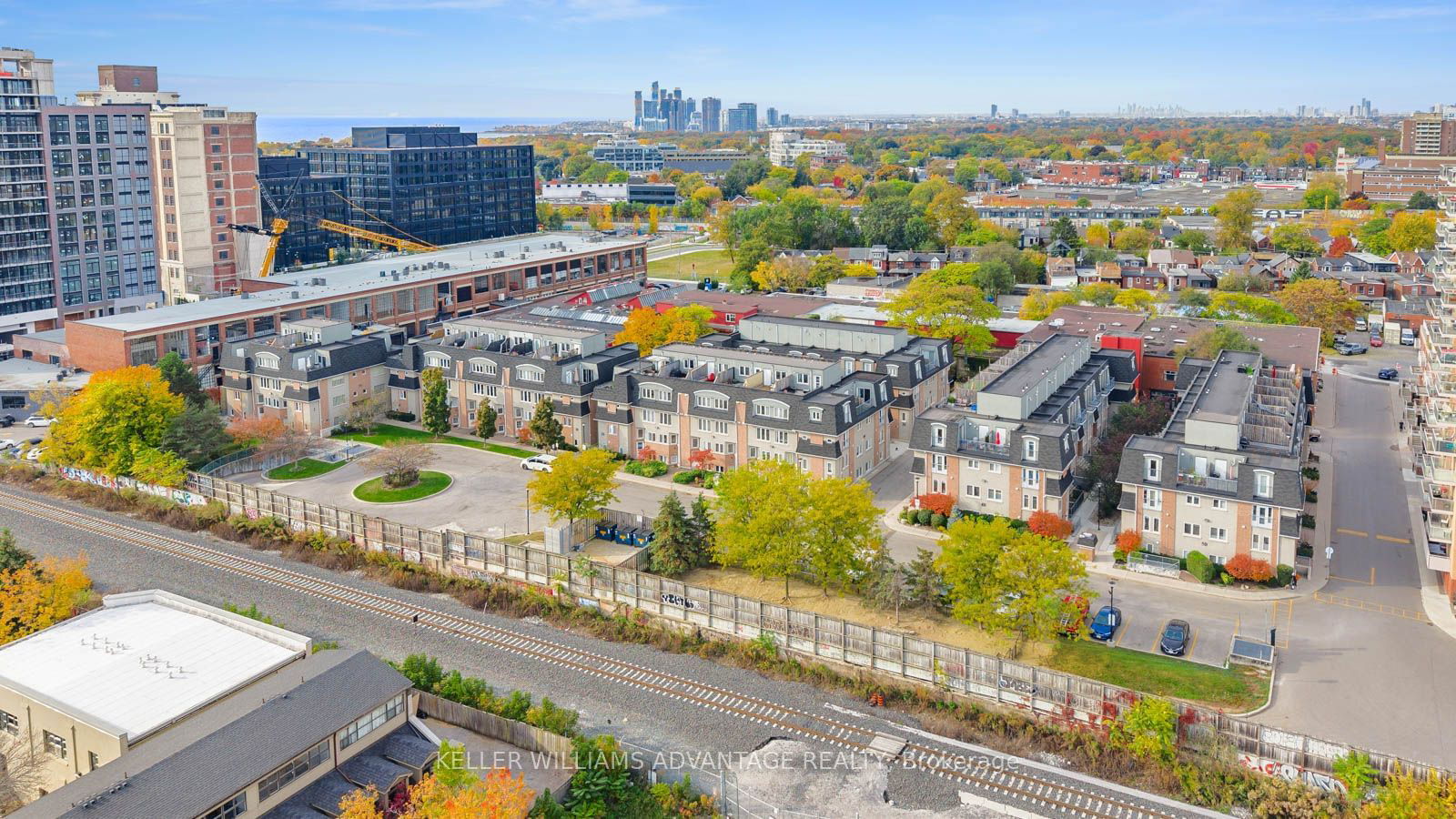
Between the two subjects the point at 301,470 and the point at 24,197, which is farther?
the point at 24,197

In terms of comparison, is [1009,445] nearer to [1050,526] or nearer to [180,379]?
[1050,526]

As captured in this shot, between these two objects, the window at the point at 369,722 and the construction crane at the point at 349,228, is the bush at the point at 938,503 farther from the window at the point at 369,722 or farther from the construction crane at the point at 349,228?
the construction crane at the point at 349,228

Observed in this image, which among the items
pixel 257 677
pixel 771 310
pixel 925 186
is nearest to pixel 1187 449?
pixel 257 677

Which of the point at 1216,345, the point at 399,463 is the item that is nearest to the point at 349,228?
the point at 399,463

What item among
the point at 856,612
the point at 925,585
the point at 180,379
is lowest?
the point at 856,612

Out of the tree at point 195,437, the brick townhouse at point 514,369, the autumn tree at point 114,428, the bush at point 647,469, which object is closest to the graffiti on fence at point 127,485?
the autumn tree at point 114,428

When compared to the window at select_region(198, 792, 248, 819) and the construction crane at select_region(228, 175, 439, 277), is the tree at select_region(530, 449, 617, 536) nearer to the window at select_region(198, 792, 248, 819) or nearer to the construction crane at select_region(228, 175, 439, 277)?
the window at select_region(198, 792, 248, 819)
